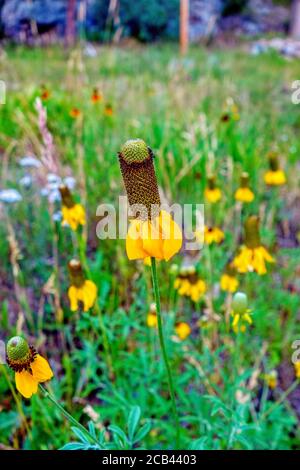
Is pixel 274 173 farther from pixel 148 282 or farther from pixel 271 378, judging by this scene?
pixel 271 378

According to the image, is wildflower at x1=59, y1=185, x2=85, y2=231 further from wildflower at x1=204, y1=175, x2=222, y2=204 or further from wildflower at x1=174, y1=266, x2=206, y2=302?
wildflower at x1=204, y1=175, x2=222, y2=204

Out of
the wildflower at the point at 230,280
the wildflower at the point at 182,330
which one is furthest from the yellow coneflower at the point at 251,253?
the wildflower at the point at 182,330

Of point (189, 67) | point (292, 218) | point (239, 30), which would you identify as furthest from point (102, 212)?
point (239, 30)

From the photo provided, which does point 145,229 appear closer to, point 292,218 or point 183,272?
point 183,272

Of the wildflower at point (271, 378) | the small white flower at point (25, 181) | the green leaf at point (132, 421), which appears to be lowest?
the wildflower at point (271, 378)

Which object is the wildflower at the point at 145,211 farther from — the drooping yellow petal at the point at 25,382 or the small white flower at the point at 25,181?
the small white flower at the point at 25,181
